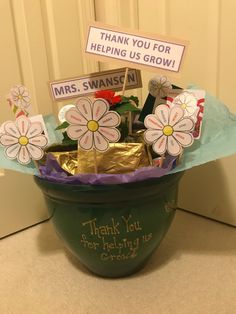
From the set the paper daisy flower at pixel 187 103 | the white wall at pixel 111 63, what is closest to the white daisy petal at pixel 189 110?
the paper daisy flower at pixel 187 103

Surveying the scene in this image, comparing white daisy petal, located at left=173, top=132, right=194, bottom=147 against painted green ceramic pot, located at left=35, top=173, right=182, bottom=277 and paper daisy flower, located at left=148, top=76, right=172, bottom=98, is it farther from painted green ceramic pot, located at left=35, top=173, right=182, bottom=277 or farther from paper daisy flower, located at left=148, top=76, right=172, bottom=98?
paper daisy flower, located at left=148, top=76, right=172, bottom=98

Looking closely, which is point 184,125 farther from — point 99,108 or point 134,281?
point 134,281

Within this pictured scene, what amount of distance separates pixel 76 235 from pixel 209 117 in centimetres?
37

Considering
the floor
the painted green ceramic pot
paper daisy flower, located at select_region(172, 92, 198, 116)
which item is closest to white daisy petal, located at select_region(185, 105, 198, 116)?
paper daisy flower, located at select_region(172, 92, 198, 116)

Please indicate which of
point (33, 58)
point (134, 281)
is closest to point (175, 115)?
point (134, 281)

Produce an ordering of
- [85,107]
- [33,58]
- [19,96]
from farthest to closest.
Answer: [33,58]
[19,96]
[85,107]

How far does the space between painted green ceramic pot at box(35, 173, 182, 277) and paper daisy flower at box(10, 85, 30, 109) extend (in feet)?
0.52

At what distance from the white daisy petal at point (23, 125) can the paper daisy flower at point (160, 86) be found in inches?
11.3

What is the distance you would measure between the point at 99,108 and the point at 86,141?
0.06m

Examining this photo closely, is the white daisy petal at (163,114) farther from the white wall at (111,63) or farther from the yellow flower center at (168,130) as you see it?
the white wall at (111,63)

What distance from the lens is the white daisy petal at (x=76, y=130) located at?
58 cm

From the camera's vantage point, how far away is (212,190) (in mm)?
936

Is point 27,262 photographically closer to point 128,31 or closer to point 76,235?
point 76,235

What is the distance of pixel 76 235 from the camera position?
68cm
